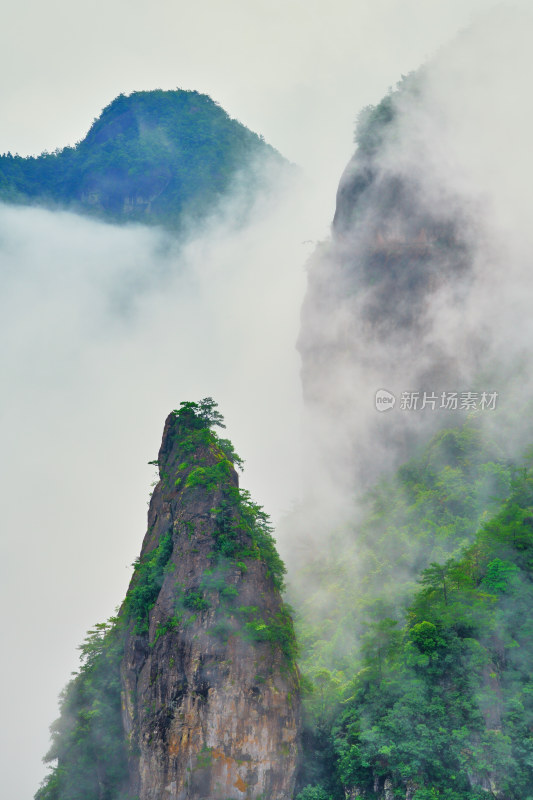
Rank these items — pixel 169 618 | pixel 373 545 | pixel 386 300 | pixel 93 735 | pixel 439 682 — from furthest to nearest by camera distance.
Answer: pixel 386 300, pixel 373 545, pixel 93 735, pixel 169 618, pixel 439 682

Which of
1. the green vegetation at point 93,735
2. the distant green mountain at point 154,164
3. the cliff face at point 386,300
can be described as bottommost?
the green vegetation at point 93,735

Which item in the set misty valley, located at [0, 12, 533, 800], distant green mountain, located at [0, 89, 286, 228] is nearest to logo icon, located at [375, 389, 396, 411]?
misty valley, located at [0, 12, 533, 800]

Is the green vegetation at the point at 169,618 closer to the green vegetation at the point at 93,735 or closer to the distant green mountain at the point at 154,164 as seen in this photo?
the green vegetation at the point at 93,735

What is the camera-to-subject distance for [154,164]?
123250 mm

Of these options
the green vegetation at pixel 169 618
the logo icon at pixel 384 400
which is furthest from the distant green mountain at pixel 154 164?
the green vegetation at pixel 169 618

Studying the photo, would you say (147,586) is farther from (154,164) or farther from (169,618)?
(154,164)

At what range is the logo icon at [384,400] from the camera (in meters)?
55.7

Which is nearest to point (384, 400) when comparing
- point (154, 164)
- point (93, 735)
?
point (93, 735)

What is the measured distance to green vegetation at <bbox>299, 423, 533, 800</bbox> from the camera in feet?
94.7

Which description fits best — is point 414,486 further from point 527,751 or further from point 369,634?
point 527,751

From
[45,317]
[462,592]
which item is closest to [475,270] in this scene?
[462,592]

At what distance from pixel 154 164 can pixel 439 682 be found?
108345 millimetres

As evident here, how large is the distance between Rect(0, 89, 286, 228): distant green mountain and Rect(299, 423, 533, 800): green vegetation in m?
96.8

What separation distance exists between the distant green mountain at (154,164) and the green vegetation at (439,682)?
318 ft
